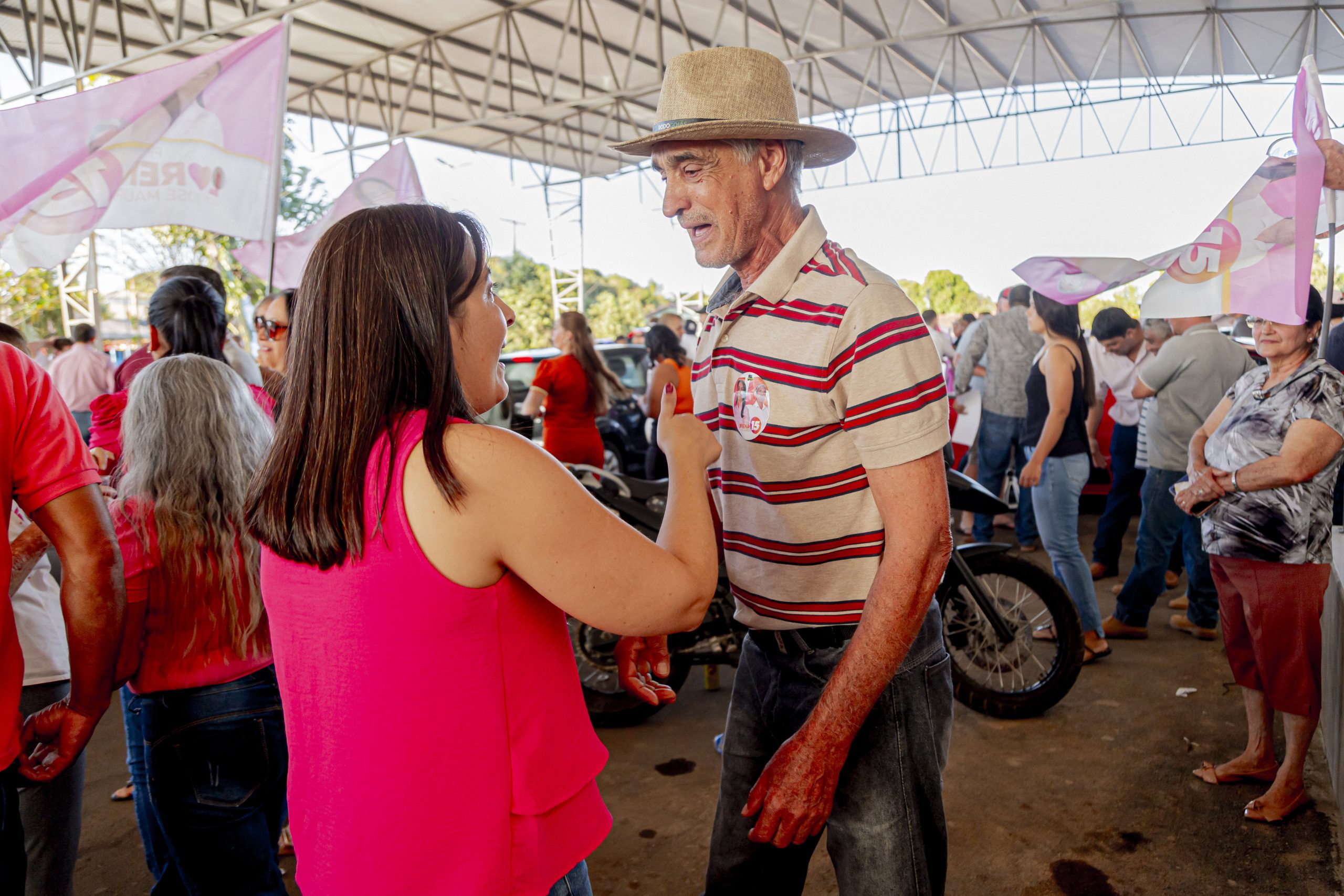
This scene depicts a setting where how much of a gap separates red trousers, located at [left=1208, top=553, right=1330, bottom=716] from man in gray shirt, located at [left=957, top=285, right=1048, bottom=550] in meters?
3.63

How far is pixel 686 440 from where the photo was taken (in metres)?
1.49

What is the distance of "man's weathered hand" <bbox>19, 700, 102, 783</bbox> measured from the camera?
73.9 inches

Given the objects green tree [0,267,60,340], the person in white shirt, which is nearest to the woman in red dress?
the person in white shirt

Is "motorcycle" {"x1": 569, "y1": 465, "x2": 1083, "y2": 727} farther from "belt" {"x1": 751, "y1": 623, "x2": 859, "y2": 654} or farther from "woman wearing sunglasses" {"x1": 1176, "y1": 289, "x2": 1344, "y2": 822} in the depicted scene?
"belt" {"x1": 751, "y1": 623, "x2": 859, "y2": 654}

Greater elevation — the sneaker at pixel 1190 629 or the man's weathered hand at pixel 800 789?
the man's weathered hand at pixel 800 789

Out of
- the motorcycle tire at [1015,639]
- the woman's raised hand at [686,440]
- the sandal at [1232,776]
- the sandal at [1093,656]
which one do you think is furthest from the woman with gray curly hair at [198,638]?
the sandal at [1093,656]

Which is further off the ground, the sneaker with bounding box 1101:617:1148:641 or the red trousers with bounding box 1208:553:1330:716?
the red trousers with bounding box 1208:553:1330:716

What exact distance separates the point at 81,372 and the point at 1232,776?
33.2 feet

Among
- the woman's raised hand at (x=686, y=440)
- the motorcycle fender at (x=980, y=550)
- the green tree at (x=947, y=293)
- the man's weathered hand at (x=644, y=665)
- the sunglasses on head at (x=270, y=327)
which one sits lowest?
the motorcycle fender at (x=980, y=550)

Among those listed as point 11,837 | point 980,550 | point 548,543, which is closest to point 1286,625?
point 980,550

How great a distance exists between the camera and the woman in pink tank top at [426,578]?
1193 mm

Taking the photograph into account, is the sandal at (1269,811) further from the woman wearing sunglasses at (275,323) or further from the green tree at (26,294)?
the green tree at (26,294)

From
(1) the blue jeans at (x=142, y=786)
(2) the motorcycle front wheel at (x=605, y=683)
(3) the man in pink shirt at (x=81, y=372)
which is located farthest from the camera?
(3) the man in pink shirt at (x=81, y=372)

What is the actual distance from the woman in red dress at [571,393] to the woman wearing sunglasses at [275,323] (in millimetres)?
2749
